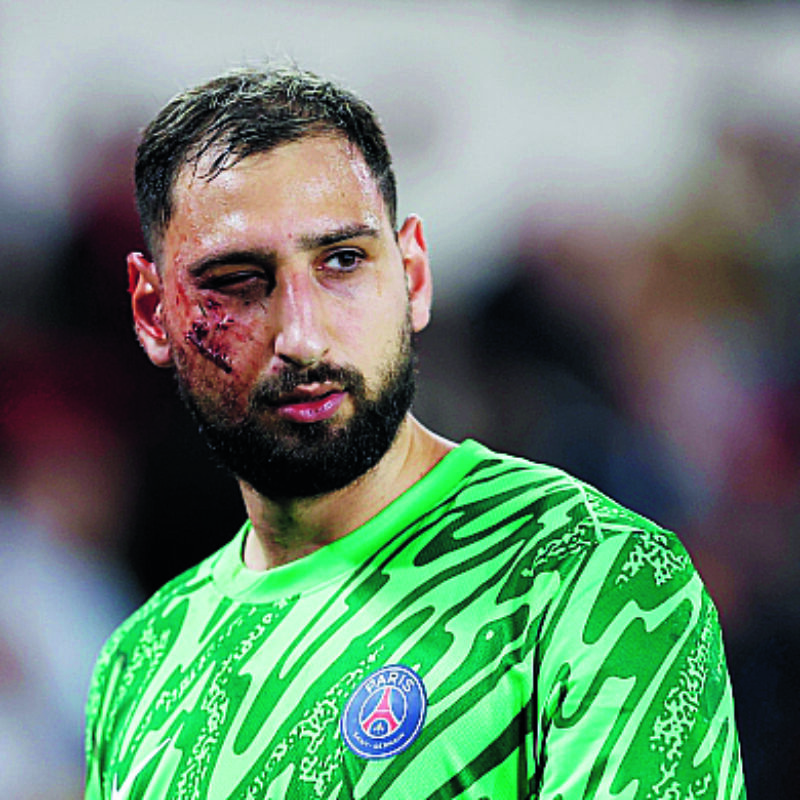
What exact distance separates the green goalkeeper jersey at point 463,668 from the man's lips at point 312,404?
18cm

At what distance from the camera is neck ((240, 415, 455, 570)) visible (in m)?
1.72

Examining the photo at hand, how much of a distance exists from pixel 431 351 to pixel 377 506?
2.19 m

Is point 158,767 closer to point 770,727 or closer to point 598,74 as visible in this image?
point 770,727

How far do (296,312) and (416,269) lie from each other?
0.32 m

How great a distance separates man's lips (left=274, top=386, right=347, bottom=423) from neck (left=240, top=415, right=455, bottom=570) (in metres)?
0.13

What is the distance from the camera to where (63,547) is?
358 cm

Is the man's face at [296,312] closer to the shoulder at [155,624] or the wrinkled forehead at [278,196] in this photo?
the wrinkled forehead at [278,196]

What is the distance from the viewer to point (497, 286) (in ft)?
12.9

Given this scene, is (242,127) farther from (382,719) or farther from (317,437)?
(382,719)

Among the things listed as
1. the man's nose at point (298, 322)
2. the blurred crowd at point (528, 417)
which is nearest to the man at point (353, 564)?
the man's nose at point (298, 322)

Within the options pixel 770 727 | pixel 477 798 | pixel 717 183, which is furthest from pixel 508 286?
pixel 477 798

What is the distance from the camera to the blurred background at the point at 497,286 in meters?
3.60

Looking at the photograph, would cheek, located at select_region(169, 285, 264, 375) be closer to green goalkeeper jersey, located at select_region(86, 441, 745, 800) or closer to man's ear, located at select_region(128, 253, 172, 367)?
man's ear, located at select_region(128, 253, 172, 367)

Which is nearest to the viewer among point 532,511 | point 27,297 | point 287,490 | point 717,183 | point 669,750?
point 669,750
